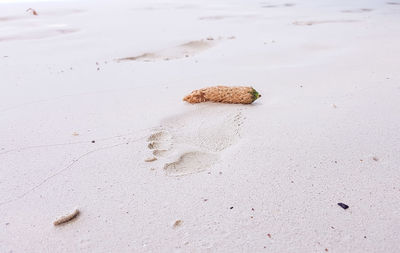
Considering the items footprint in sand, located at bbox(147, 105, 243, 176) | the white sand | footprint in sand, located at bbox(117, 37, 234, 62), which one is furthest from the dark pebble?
footprint in sand, located at bbox(117, 37, 234, 62)

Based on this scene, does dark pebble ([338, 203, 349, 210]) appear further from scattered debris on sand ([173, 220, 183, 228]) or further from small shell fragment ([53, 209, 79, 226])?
small shell fragment ([53, 209, 79, 226])

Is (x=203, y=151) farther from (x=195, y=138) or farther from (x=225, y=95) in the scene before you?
(x=225, y=95)

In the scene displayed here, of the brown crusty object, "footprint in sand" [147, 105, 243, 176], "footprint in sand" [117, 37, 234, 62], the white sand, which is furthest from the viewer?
"footprint in sand" [117, 37, 234, 62]

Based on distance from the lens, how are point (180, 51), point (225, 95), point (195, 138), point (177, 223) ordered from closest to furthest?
point (177, 223)
point (195, 138)
point (225, 95)
point (180, 51)

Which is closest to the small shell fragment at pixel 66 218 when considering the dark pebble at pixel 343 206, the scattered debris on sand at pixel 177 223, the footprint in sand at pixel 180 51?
the scattered debris on sand at pixel 177 223

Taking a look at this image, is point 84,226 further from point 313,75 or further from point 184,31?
point 184,31

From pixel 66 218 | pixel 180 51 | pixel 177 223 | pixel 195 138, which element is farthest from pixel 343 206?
pixel 180 51
